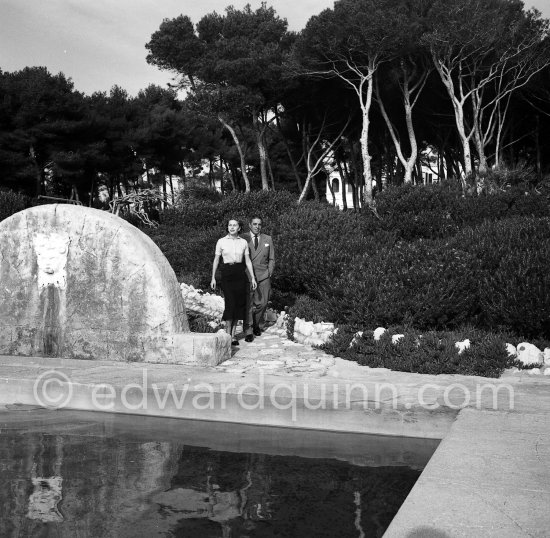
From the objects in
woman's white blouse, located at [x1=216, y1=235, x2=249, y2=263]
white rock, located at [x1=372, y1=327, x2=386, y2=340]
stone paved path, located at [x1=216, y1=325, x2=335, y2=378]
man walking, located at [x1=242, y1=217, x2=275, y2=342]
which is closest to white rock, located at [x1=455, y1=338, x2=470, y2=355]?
white rock, located at [x1=372, y1=327, x2=386, y2=340]

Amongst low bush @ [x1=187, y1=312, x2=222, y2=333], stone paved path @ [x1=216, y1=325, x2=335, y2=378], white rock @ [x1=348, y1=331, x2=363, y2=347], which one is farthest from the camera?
low bush @ [x1=187, y1=312, x2=222, y2=333]

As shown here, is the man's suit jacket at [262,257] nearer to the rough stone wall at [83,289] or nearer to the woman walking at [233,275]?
the woman walking at [233,275]

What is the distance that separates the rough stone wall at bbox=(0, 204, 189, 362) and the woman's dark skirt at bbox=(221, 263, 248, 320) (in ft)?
3.27

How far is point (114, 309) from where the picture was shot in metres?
7.07

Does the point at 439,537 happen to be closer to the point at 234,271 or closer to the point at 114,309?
the point at 114,309

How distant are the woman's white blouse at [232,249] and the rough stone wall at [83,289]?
124cm

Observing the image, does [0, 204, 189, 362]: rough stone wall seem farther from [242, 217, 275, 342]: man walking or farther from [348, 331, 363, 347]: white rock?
[242, 217, 275, 342]: man walking

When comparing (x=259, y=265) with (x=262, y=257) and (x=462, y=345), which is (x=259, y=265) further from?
(x=462, y=345)

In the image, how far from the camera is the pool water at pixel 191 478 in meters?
3.44

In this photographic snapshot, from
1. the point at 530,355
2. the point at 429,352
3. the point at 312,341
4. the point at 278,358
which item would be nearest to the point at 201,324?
the point at 312,341

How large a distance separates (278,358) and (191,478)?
3.60m

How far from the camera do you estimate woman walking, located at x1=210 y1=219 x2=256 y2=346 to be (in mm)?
8203

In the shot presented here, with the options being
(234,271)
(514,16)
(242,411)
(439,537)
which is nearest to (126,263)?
(234,271)

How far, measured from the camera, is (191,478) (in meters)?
4.12
